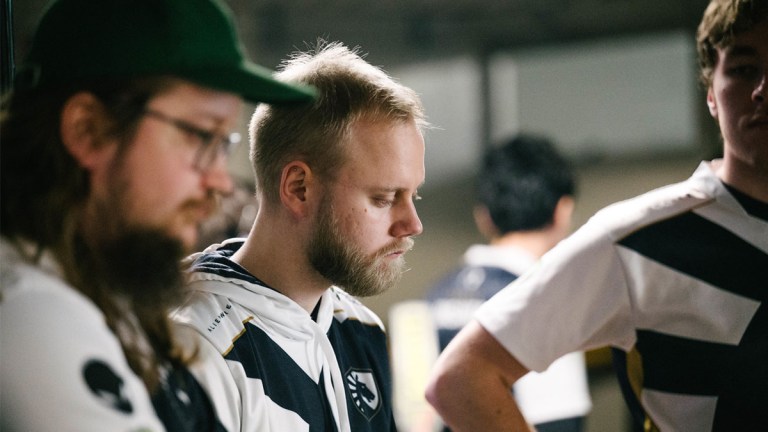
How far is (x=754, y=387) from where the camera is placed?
1.31m

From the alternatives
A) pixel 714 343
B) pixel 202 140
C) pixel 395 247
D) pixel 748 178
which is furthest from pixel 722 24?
pixel 202 140

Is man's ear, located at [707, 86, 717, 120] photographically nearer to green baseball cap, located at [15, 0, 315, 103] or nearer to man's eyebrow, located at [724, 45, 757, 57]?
man's eyebrow, located at [724, 45, 757, 57]

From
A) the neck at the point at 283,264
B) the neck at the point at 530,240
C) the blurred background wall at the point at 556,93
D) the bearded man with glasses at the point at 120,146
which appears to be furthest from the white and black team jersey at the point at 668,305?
the blurred background wall at the point at 556,93

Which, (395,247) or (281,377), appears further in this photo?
(395,247)

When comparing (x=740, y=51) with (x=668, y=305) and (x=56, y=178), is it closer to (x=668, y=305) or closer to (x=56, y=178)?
(x=668, y=305)

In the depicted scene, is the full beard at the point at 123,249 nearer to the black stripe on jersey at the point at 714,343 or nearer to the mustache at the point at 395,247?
the mustache at the point at 395,247

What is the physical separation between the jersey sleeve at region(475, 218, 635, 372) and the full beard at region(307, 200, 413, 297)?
0.86ft

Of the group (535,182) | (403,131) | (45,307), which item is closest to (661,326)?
(403,131)

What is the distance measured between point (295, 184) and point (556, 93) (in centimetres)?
302

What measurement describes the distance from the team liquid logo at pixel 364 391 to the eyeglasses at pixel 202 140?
54cm

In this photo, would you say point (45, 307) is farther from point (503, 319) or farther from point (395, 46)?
point (395, 46)

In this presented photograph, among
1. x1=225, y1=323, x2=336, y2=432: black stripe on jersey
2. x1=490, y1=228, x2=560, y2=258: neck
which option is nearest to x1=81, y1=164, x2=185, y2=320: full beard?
x1=225, y1=323, x2=336, y2=432: black stripe on jersey

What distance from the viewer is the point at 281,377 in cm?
118

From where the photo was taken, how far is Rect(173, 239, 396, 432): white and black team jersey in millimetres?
1102
